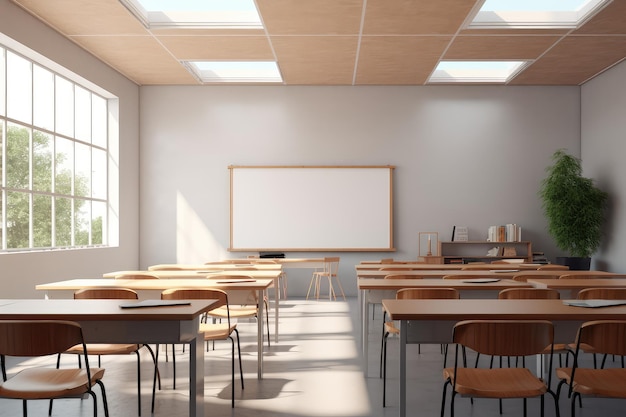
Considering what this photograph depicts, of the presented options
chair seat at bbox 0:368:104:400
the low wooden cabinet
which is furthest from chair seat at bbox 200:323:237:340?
the low wooden cabinet

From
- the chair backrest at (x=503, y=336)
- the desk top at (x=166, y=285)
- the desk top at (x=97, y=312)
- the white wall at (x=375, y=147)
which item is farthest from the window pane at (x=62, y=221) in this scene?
the chair backrest at (x=503, y=336)

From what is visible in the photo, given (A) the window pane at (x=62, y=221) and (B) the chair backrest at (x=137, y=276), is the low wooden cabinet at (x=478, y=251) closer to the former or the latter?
(A) the window pane at (x=62, y=221)

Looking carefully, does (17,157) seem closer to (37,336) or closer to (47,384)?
(47,384)

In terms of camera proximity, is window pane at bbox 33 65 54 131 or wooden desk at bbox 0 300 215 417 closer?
wooden desk at bbox 0 300 215 417

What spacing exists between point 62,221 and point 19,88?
6.45 ft

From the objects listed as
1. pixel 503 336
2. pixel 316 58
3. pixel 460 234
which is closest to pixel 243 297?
pixel 503 336

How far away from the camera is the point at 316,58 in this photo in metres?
9.44

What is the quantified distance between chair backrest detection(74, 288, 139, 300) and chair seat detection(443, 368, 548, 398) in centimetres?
211

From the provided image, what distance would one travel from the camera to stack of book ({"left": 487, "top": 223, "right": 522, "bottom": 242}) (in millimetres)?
10781

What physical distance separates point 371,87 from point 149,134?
398 centimetres

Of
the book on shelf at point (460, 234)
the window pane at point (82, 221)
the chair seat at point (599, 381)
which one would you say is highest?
the window pane at point (82, 221)

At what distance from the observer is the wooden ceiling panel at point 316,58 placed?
8602 mm

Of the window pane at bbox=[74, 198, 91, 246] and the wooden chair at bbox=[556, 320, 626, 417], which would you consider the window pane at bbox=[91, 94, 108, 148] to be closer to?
the window pane at bbox=[74, 198, 91, 246]

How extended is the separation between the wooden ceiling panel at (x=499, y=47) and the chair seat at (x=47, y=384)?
691cm
